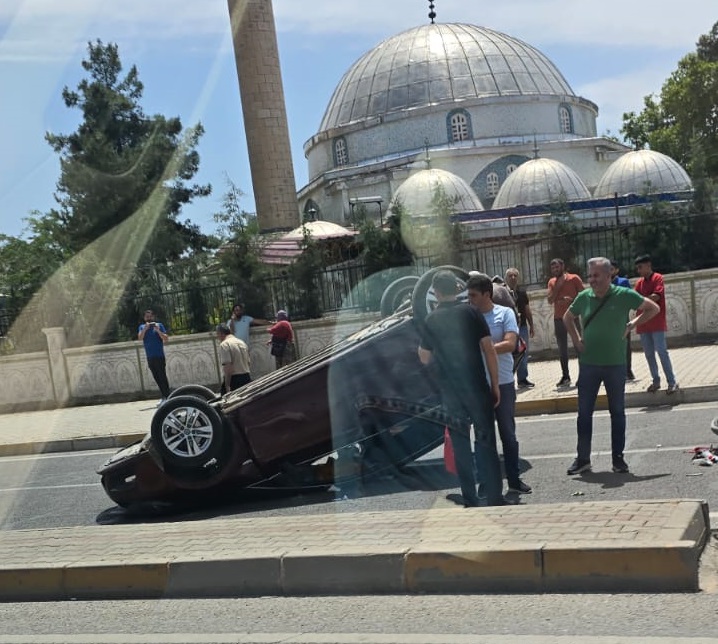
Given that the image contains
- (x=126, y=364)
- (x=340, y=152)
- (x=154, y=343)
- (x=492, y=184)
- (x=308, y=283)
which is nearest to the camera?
(x=154, y=343)

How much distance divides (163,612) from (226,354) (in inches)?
309

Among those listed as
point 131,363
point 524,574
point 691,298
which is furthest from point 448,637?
point 131,363

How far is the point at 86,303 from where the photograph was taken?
23.3m

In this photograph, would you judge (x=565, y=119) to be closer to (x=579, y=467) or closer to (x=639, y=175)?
(x=639, y=175)

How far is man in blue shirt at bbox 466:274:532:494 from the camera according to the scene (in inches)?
285

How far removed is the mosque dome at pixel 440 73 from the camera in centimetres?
5891

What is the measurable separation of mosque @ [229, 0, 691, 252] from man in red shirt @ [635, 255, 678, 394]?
41408mm

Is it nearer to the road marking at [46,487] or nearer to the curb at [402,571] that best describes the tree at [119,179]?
the road marking at [46,487]

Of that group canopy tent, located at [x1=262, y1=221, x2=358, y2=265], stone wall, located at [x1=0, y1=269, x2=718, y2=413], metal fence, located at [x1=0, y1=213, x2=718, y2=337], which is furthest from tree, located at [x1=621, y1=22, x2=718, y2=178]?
stone wall, located at [x1=0, y1=269, x2=718, y2=413]

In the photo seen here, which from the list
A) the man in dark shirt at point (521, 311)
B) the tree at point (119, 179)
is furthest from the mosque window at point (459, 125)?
the man in dark shirt at point (521, 311)

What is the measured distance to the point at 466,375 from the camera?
6.61 metres

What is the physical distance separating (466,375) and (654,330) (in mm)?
5008

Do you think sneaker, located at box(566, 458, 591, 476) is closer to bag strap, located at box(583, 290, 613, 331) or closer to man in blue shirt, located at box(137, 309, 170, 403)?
bag strap, located at box(583, 290, 613, 331)

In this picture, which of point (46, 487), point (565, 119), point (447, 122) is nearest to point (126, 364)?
point (46, 487)
